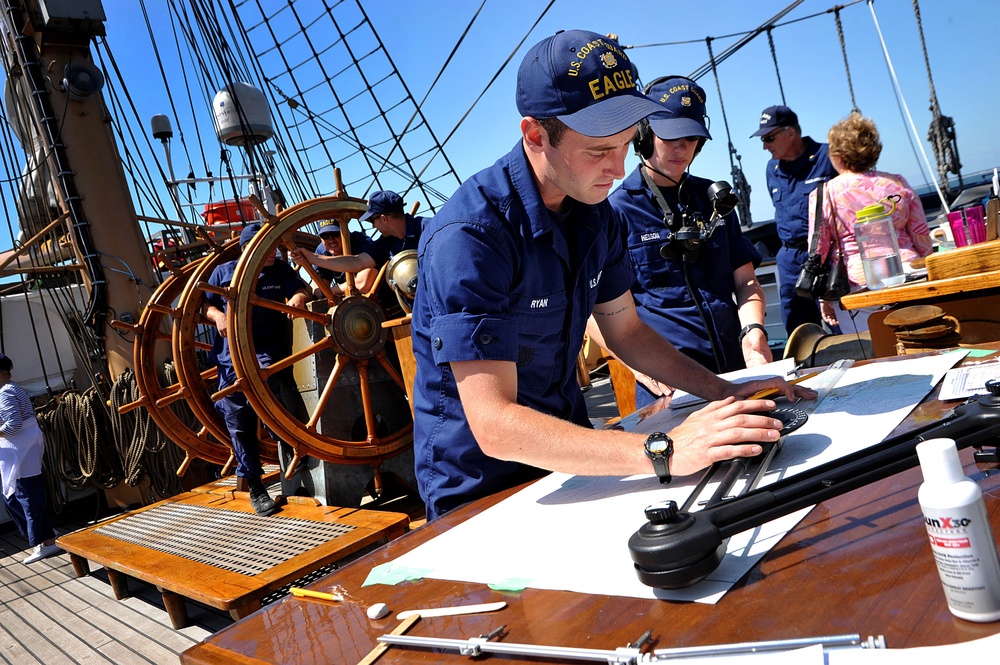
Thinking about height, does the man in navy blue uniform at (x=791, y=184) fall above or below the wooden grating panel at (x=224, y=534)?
above

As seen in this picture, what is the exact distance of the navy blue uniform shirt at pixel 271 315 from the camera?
14.4 ft

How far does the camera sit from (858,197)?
11.1ft

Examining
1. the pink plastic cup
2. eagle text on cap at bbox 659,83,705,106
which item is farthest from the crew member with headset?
the pink plastic cup

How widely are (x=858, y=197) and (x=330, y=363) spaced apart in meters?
2.67

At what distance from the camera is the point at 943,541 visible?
0.63 meters

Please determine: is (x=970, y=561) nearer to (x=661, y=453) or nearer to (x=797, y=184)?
(x=661, y=453)

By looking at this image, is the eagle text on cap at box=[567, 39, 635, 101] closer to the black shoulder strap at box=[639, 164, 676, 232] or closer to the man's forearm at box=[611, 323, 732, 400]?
the man's forearm at box=[611, 323, 732, 400]

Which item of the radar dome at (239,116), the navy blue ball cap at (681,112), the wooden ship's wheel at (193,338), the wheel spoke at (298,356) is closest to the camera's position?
the navy blue ball cap at (681,112)

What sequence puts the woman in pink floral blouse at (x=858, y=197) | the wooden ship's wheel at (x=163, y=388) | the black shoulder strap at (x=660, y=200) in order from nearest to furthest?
the black shoulder strap at (x=660, y=200)
the woman in pink floral blouse at (x=858, y=197)
the wooden ship's wheel at (x=163, y=388)

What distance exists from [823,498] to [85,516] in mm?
7295

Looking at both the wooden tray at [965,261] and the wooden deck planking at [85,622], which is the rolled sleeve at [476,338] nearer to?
the wooden tray at [965,261]

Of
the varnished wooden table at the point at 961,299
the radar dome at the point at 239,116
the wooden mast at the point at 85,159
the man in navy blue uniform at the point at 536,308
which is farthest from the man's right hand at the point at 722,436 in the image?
the radar dome at the point at 239,116

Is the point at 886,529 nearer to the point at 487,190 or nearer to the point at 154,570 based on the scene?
the point at 487,190

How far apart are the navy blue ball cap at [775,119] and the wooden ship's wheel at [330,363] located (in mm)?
2166
